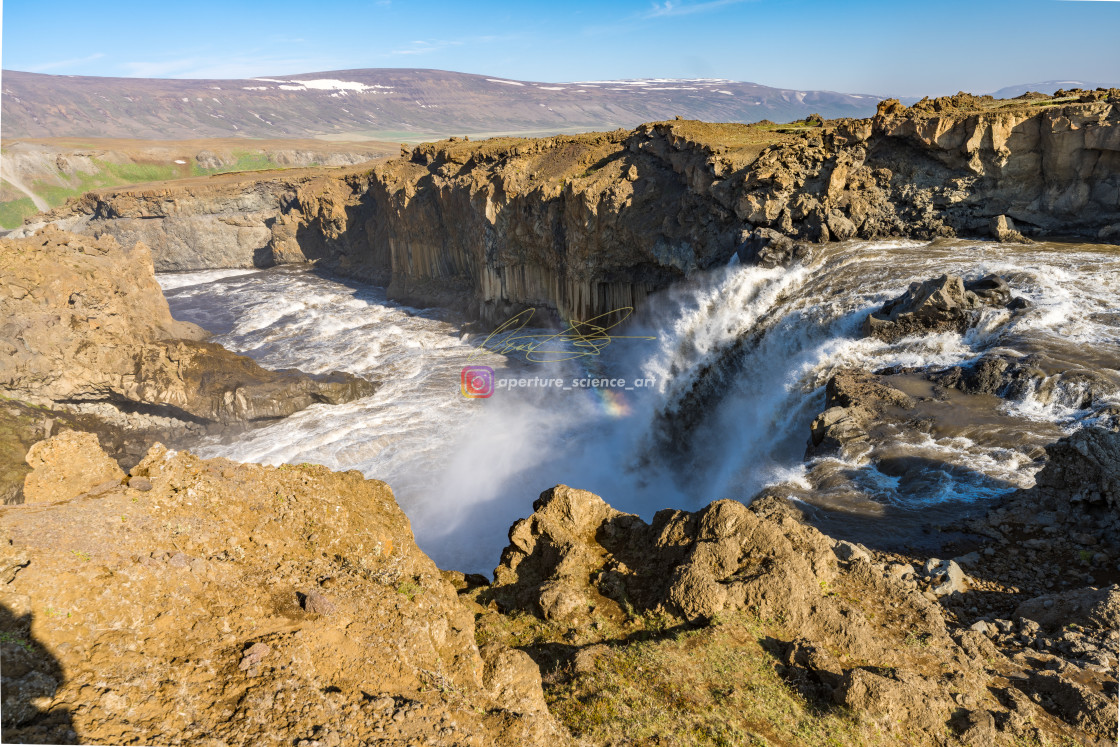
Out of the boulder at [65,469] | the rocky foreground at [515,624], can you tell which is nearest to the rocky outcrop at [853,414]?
the rocky foreground at [515,624]

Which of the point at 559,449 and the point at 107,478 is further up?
the point at 107,478

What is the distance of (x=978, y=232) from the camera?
23.3 m

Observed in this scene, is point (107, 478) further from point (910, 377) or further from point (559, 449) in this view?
point (559, 449)

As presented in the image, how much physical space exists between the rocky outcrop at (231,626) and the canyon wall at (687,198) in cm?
2144

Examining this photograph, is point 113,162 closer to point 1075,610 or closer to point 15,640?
point 15,640

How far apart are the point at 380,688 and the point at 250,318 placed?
4295 centimetres

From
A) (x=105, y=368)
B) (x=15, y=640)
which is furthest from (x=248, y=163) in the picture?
(x=15, y=640)

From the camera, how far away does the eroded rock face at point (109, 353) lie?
2323cm

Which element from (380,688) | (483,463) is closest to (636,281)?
(483,463)

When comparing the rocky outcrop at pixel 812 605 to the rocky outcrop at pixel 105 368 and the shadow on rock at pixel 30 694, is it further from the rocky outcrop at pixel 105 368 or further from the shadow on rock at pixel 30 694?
the rocky outcrop at pixel 105 368

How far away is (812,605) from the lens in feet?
22.6

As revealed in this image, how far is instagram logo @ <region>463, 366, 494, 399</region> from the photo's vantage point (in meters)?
30.1

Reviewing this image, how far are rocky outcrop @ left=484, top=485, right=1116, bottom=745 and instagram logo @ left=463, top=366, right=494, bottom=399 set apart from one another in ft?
69.9

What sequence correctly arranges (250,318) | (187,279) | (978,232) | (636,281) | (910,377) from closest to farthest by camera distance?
(910,377) < (978,232) < (636,281) < (250,318) < (187,279)
